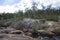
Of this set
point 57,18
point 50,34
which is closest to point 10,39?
point 50,34

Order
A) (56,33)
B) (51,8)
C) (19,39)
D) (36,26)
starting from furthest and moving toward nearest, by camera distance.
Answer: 1. (51,8)
2. (36,26)
3. (56,33)
4. (19,39)

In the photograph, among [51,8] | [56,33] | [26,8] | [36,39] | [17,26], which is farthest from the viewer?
[51,8]

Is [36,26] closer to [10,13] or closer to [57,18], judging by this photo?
[57,18]

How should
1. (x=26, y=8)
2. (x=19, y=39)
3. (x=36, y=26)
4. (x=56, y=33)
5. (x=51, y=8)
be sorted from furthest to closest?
(x=51, y=8)
(x=26, y=8)
(x=36, y=26)
(x=56, y=33)
(x=19, y=39)

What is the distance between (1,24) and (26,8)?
6.37m

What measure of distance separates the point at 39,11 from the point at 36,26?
10358 mm

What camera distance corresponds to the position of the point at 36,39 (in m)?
14.2

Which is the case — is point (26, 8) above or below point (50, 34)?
above

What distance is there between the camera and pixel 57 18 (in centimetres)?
2242

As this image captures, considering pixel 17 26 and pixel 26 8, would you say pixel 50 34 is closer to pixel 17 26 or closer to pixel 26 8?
pixel 17 26

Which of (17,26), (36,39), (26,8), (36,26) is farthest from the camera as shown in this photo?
(26,8)

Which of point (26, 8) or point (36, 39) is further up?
point (26, 8)

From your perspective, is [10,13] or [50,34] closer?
[50,34]

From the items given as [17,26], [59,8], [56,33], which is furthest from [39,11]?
[56,33]
